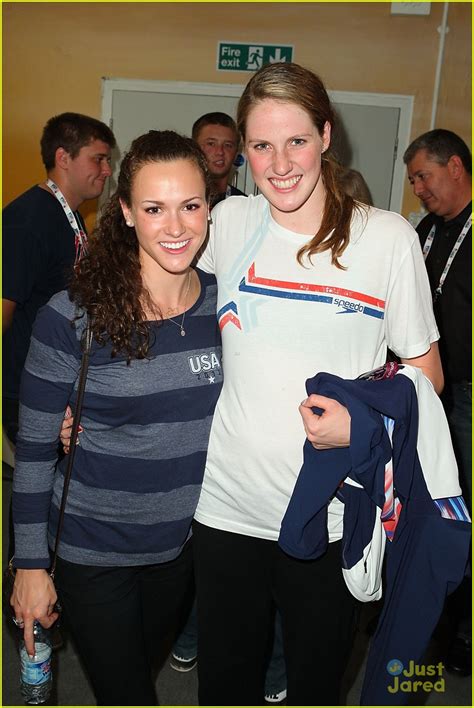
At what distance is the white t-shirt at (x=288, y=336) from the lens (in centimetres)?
151

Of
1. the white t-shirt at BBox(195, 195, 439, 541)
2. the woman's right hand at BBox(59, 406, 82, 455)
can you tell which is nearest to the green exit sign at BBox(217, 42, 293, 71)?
the white t-shirt at BBox(195, 195, 439, 541)

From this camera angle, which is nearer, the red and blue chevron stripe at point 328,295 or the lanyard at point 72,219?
the red and blue chevron stripe at point 328,295

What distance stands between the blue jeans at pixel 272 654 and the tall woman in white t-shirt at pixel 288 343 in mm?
872

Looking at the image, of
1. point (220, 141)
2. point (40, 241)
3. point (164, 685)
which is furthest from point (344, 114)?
point (164, 685)

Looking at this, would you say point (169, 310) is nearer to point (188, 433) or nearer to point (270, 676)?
point (188, 433)

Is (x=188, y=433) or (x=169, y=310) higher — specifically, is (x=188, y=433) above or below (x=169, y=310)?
below

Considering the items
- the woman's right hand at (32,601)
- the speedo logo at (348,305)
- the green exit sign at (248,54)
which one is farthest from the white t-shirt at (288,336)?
the green exit sign at (248,54)

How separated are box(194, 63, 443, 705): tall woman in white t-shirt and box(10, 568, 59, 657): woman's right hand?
1.16 ft

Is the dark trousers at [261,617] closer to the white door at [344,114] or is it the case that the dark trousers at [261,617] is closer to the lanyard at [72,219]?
the lanyard at [72,219]

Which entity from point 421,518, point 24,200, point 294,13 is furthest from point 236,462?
point 294,13

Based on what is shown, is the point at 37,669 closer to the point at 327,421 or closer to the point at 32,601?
the point at 32,601

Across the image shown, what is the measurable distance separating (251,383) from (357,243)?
1.27ft

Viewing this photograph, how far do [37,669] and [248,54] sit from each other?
4614 millimetres

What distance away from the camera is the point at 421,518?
1.45 m
